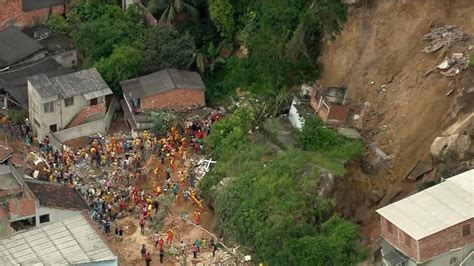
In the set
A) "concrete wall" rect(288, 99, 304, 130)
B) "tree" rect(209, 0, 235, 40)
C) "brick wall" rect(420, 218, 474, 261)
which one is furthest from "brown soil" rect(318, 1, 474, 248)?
"tree" rect(209, 0, 235, 40)

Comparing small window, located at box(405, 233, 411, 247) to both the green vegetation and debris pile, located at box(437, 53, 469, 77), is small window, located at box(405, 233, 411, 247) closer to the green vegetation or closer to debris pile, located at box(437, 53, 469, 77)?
the green vegetation

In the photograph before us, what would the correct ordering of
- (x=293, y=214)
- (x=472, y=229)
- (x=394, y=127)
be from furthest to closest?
(x=394, y=127), (x=293, y=214), (x=472, y=229)

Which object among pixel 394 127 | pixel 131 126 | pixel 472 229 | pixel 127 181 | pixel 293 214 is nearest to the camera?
pixel 472 229

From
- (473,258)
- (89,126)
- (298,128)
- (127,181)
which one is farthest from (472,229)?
(89,126)

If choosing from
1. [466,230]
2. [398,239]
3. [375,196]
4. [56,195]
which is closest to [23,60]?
[56,195]

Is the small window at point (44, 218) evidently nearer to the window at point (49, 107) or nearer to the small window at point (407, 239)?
the window at point (49, 107)

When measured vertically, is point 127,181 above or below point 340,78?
below

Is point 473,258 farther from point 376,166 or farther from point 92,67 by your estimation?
point 92,67
